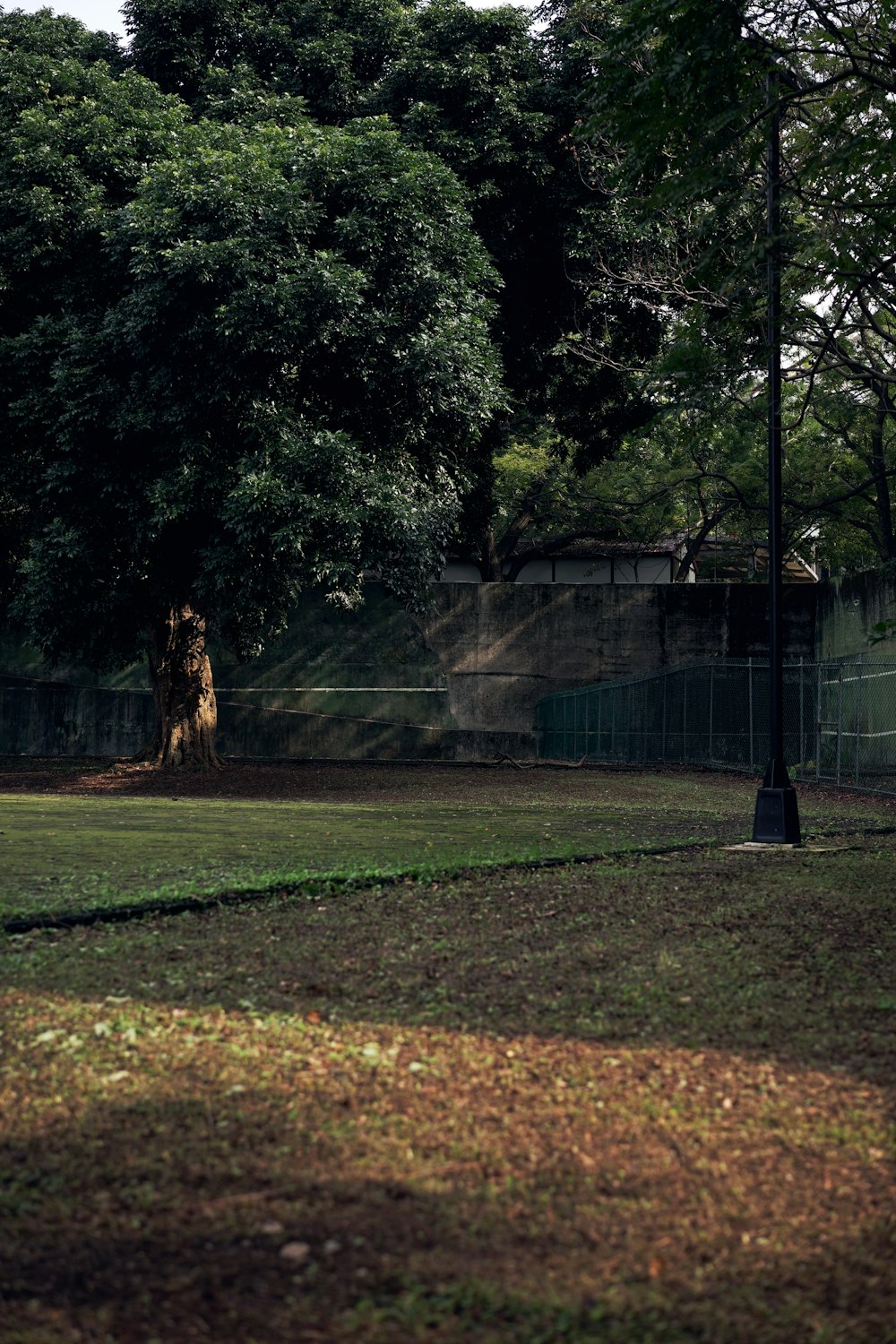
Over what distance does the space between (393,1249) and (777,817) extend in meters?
9.78

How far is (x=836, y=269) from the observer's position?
12758 millimetres

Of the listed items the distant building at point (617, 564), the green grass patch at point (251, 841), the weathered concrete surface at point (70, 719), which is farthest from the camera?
the distant building at point (617, 564)

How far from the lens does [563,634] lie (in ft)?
124

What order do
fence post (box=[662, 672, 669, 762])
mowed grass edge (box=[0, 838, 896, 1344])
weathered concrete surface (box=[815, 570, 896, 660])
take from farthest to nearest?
fence post (box=[662, 672, 669, 762]), weathered concrete surface (box=[815, 570, 896, 660]), mowed grass edge (box=[0, 838, 896, 1344])

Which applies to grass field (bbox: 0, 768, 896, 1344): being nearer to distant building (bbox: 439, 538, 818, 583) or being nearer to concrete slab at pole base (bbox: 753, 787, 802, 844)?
concrete slab at pole base (bbox: 753, 787, 802, 844)

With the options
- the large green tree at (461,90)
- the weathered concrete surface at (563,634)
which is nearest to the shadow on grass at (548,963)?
the large green tree at (461,90)

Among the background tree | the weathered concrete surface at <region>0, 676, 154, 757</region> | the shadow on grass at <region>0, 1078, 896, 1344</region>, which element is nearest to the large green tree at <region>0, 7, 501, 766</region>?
the background tree

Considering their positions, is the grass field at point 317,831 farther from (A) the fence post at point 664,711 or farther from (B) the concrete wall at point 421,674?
(B) the concrete wall at point 421,674

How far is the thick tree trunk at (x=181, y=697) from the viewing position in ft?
88.1

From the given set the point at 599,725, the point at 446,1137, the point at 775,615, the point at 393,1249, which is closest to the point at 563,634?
the point at 599,725

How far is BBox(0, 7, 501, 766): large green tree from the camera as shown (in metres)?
21.3

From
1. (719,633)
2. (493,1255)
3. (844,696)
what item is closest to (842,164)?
(493,1255)

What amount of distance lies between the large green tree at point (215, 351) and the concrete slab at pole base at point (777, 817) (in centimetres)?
962

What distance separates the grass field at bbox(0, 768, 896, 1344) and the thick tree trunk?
60.2ft
